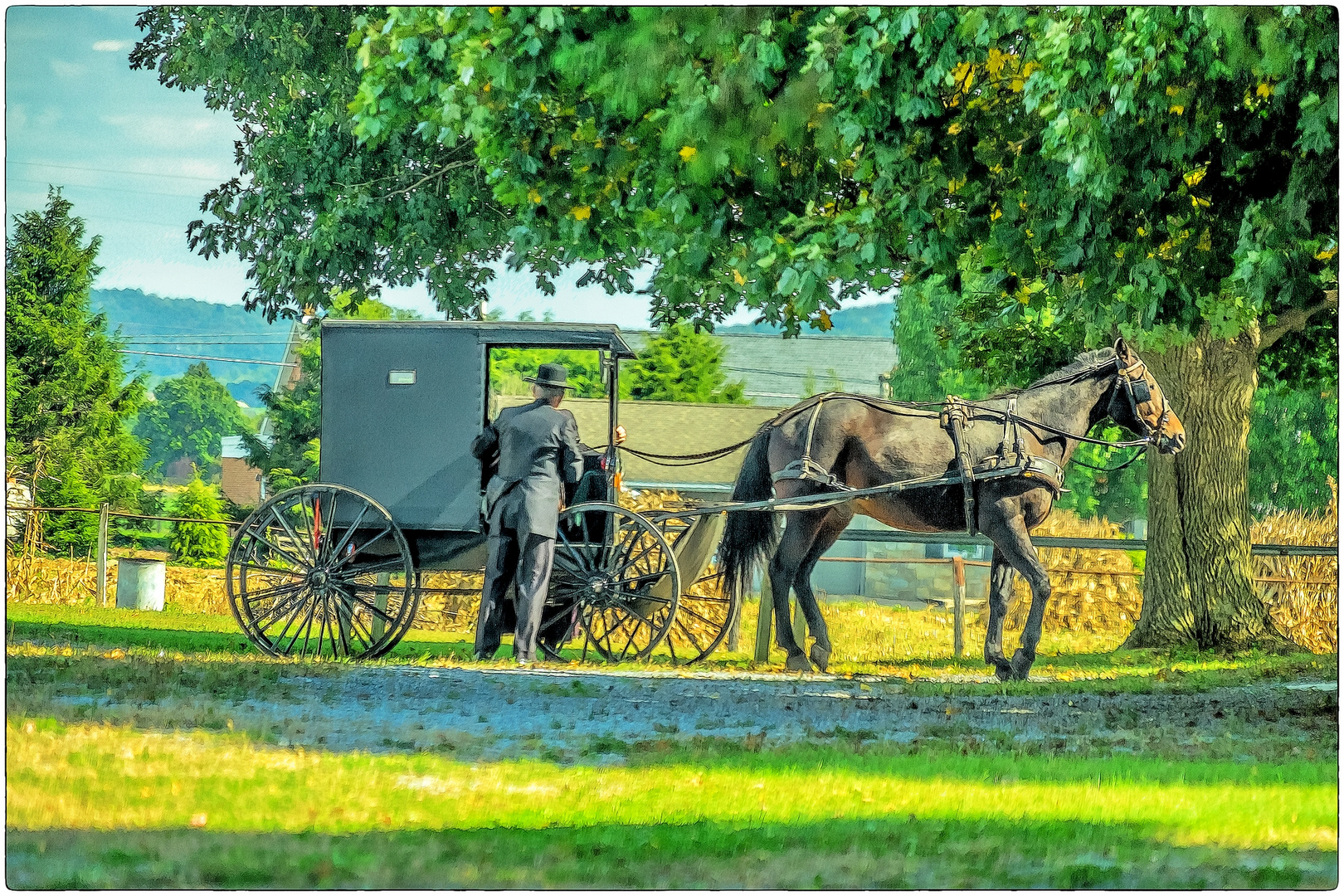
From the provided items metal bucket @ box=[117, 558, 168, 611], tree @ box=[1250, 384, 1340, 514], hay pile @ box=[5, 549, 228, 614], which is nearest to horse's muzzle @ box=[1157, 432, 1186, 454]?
hay pile @ box=[5, 549, 228, 614]

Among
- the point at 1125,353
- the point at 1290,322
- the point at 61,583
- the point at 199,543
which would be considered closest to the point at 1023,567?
the point at 1125,353

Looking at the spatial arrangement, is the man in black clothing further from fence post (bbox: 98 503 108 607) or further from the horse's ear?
fence post (bbox: 98 503 108 607)

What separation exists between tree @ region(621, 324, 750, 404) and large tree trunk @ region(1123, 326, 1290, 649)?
76.6ft

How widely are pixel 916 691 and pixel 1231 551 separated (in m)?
4.60

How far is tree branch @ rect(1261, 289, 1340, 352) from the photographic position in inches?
476

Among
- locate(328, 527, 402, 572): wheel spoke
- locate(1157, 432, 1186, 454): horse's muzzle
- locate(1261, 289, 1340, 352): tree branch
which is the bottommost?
locate(328, 527, 402, 572): wheel spoke

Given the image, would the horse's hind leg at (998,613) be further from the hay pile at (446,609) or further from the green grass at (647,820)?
the hay pile at (446,609)

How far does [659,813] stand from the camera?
6.51 m

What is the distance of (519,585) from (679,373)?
2608 centimetres

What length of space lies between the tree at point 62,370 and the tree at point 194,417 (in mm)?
29438

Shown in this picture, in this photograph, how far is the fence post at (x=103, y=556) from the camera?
56.4ft

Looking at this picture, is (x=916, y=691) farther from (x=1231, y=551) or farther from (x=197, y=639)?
(x=197, y=639)

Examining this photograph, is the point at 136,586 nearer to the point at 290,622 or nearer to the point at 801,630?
the point at 290,622

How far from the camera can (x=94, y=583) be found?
60.7ft
